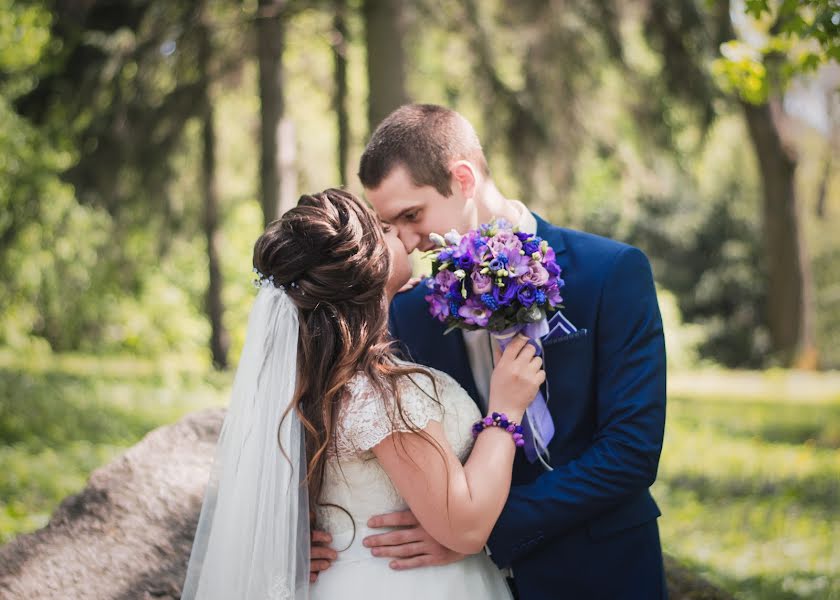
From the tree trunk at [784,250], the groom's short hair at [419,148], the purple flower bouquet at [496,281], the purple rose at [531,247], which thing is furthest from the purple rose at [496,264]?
the tree trunk at [784,250]

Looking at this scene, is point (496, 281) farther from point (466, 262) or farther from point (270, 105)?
point (270, 105)

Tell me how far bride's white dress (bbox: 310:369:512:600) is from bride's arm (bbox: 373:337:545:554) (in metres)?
0.09

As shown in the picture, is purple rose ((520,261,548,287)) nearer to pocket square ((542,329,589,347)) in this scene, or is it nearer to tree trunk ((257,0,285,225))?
pocket square ((542,329,589,347))

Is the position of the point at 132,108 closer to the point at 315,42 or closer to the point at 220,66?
the point at 220,66

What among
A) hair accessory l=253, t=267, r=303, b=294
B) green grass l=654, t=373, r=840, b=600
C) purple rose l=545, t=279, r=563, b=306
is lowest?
green grass l=654, t=373, r=840, b=600

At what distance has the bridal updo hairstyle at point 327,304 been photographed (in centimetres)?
261

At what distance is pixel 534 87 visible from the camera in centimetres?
1006

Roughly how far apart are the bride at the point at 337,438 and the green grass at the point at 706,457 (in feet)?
10.2

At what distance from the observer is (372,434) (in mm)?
2510

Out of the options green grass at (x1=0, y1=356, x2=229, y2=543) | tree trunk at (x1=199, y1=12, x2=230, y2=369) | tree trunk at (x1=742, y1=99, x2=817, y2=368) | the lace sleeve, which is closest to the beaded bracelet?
the lace sleeve

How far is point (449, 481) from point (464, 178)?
3.58 feet

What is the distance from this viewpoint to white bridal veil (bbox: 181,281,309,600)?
258cm

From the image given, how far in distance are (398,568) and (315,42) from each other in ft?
39.6

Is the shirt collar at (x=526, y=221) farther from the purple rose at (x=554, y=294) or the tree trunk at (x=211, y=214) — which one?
the tree trunk at (x=211, y=214)
